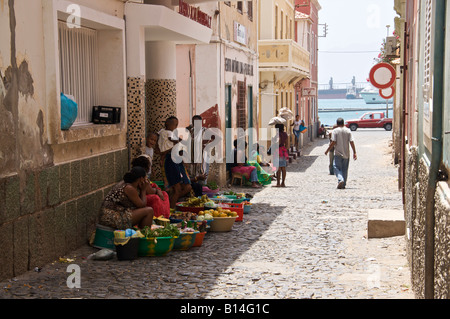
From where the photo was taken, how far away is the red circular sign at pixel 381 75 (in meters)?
16.3

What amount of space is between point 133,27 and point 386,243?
4909mm

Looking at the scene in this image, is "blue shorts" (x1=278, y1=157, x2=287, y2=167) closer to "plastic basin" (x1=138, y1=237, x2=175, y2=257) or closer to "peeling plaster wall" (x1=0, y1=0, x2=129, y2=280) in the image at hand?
"peeling plaster wall" (x1=0, y1=0, x2=129, y2=280)

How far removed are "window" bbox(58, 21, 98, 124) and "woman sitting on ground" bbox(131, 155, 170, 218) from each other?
1052mm

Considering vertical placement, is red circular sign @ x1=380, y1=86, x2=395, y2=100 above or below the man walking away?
above

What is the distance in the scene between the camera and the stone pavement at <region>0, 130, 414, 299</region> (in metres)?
7.18

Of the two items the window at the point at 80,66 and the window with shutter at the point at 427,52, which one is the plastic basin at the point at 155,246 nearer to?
the window at the point at 80,66

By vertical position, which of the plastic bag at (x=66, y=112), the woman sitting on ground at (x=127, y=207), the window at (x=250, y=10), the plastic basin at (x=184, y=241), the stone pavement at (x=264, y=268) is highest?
the window at (x=250, y=10)

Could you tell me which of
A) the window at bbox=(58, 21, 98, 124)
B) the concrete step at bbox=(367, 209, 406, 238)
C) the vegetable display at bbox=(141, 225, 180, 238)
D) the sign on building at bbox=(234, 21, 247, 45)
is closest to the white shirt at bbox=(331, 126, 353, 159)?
the sign on building at bbox=(234, 21, 247, 45)

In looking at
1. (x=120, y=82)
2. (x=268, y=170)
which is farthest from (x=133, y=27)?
(x=268, y=170)

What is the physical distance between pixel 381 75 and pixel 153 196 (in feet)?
26.3

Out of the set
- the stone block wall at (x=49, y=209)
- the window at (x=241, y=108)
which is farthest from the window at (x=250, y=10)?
the stone block wall at (x=49, y=209)

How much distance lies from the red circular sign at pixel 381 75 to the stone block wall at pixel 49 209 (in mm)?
7801

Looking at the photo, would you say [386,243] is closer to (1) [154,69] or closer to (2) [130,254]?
(2) [130,254]

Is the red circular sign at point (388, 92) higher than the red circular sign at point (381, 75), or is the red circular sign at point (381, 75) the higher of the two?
the red circular sign at point (381, 75)
